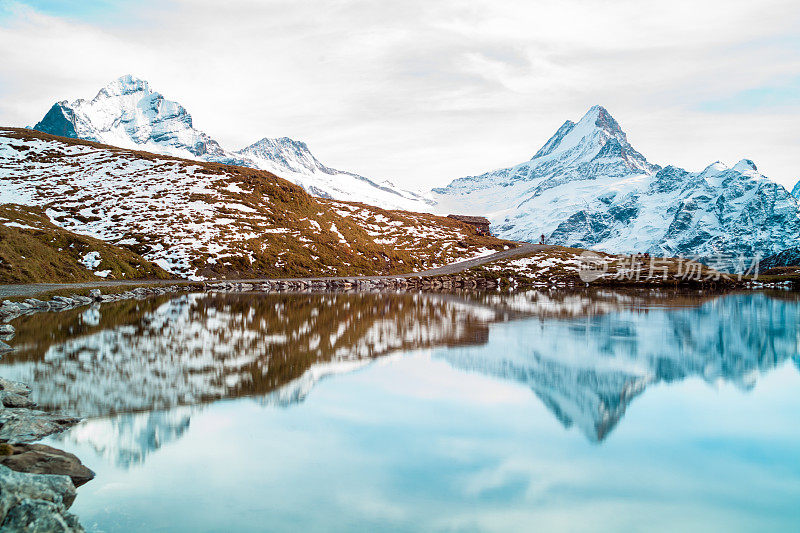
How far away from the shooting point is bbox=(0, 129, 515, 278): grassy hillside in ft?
336

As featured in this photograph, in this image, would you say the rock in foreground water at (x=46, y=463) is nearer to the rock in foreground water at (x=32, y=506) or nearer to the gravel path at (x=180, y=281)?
the rock in foreground water at (x=32, y=506)

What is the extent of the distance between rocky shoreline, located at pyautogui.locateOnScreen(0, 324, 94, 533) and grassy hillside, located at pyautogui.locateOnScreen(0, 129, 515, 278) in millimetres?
78154

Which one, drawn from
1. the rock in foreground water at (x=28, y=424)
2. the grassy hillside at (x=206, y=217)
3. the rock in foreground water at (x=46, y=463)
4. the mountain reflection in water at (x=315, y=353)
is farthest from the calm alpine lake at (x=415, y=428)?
the grassy hillside at (x=206, y=217)

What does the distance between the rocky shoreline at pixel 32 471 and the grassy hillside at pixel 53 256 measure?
2014 inches

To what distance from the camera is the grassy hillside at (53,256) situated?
64.4 metres

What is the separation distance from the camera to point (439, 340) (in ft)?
135

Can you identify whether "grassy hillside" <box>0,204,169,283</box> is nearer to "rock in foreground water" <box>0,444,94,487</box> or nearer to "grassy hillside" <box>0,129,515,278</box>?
"grassy hillside" <box>0,129,515,278</box>

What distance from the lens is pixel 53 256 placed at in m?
72.6

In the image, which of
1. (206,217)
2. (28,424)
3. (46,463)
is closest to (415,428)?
(46,463)

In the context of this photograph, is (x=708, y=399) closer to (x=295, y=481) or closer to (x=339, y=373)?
(x=339, y=373)

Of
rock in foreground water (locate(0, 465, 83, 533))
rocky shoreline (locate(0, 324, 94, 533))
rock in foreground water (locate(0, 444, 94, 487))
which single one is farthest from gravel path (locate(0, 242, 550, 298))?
rock in foreground water (locate(0, 465, 83, 533))

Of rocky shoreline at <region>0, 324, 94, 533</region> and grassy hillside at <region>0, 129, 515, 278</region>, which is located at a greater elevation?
grassy hillside at <region>0, 129, 515, 278</region>

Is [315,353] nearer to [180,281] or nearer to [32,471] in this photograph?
[32,471]

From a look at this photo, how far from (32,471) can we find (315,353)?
2042 cm
